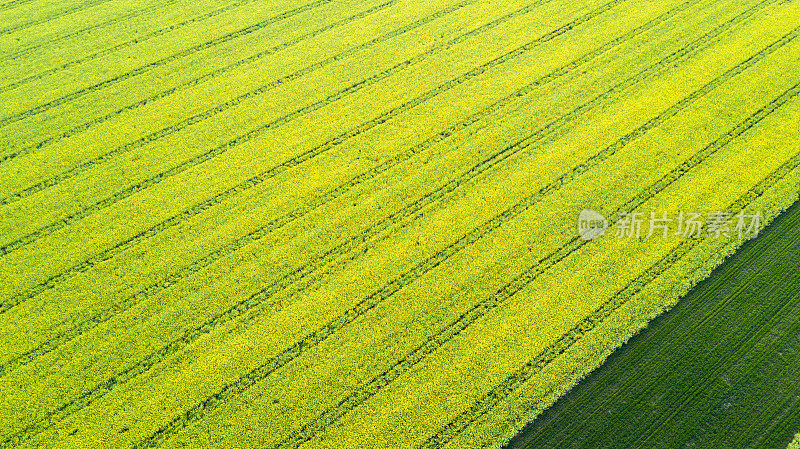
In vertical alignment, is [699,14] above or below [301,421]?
above

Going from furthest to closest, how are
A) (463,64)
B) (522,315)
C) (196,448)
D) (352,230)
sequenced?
(463,64) < (352,230) < (522,315) < (196,448)

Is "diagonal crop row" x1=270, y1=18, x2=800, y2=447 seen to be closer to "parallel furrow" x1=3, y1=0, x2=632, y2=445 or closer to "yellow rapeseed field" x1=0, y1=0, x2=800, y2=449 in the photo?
"yellow rapeseed field" x1=0, y1=0, x2=800, y2=449

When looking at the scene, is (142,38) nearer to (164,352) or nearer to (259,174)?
(259,174)

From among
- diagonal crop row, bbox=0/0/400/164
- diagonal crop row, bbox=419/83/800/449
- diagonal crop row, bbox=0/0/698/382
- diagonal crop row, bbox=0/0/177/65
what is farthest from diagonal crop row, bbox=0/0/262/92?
diagonal crop row, bbox=419/83/800/449

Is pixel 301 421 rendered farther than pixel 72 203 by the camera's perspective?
No

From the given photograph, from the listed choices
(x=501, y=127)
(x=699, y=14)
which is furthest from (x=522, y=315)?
(x=699, y=14)

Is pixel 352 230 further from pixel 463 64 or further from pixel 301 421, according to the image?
pixel 463 64
